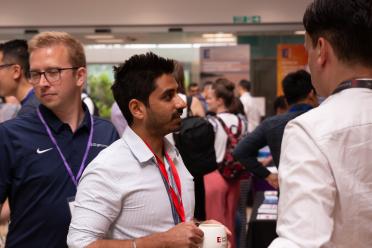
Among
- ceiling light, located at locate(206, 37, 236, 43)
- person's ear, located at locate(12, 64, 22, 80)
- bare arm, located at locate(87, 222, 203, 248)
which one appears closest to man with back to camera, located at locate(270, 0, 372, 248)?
bare arm, located at locate(87, 222, 203, 248)

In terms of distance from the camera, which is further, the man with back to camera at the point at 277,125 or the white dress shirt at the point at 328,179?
the man with back to camera at the point at 277,125

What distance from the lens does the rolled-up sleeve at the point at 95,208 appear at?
176 centimetres

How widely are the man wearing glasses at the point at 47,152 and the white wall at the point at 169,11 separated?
9.19 meters

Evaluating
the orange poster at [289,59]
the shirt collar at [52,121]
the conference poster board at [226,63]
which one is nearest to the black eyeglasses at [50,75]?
the shirt collar at [52,121]

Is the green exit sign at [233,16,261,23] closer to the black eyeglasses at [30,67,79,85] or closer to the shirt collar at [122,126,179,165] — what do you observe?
the black eyeglasses at [30,67,79,85]

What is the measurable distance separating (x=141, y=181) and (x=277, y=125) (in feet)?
6.06

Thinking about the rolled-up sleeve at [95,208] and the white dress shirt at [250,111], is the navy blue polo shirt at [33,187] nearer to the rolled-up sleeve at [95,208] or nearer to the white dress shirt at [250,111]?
the rolled-up sleeve at [95,208]

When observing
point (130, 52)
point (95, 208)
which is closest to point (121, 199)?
point (95, 208)

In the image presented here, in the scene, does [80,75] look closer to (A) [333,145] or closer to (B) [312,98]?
(A) [333,145]

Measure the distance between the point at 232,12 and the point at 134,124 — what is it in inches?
382

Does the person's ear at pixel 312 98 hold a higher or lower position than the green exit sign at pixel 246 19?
lower

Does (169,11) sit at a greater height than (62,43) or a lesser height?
lesser

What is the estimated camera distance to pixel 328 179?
124 centimetres

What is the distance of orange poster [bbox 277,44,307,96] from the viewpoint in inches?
440
